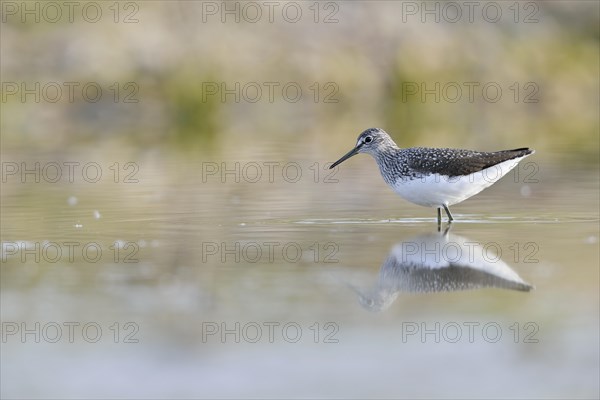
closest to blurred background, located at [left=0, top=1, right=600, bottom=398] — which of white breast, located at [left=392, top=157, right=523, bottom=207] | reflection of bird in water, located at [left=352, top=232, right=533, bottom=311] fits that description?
reflection of bird in water, located at [left=352, top=232, right=533, bottom=311]

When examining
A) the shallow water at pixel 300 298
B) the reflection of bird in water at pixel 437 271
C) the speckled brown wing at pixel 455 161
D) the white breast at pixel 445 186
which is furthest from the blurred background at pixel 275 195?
the speckled brown wing at pixel 455 161

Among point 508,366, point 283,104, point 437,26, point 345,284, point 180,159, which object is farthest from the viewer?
point 437,26

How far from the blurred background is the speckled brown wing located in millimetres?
704

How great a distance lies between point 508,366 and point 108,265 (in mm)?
4921

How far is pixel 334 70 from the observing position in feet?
133

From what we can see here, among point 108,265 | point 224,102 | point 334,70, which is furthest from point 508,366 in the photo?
point 334,70

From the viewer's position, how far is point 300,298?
9266mm

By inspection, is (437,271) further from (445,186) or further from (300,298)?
(445,186)

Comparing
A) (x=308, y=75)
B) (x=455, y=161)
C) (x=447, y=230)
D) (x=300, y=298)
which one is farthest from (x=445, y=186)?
(x=308, y=75)

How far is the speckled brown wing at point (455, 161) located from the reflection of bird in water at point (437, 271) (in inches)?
57.3

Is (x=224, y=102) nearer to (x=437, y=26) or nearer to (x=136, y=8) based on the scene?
(x=136, y=8)

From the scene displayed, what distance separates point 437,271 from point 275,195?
673 cm

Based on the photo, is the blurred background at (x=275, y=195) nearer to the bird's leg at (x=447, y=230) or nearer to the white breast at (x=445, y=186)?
the bird's leg at (x=447, y=230)

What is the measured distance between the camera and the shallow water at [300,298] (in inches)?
284
